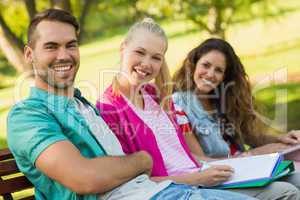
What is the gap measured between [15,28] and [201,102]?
6699 millimetres

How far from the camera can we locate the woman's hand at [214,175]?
2848 millimetres

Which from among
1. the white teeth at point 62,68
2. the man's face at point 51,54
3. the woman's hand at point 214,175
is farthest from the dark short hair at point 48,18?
the woman's hand at point 214,175

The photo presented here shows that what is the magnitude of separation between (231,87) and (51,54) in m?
1.79

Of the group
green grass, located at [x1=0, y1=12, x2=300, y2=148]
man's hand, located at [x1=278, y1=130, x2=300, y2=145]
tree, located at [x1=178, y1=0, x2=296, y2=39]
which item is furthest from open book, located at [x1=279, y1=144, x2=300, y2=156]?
green grass, located at [x1=0, y1=12, x2=300, y2=148]

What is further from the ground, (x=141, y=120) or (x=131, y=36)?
(x=131, y=36)

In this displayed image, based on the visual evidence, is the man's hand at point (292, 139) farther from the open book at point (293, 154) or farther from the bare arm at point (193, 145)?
the bare arm at point (193, 145)

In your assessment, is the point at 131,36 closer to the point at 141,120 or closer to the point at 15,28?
the point at 141,120

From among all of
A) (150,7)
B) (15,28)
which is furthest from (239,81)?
(15,28)

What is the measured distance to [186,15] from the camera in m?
7.38

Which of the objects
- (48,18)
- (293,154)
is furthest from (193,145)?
(48,18)

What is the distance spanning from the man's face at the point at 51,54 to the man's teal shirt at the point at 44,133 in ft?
0.27

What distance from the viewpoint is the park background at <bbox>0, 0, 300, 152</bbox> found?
6020mm

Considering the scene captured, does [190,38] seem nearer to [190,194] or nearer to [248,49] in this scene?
[248,49]

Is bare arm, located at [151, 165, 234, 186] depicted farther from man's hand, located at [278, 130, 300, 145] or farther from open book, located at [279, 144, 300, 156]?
man's hand, located at [278, 130, 300, 145]
